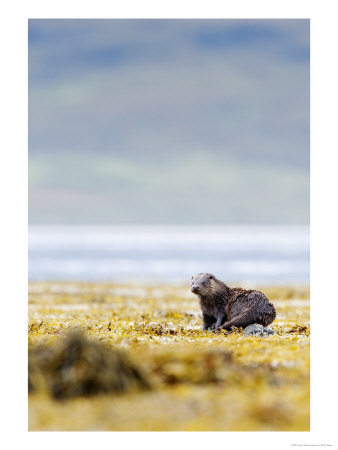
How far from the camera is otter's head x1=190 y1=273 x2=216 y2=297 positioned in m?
11.5

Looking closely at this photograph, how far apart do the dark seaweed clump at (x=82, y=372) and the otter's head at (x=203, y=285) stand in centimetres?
477

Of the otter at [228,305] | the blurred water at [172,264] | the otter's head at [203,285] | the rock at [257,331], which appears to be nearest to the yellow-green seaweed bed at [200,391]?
the rock at [257,331]

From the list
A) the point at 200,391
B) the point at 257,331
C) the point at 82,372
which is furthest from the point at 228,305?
the point at 82,372

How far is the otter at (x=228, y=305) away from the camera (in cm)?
1102

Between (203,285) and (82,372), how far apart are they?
5.31 metres

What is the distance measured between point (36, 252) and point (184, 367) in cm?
5835

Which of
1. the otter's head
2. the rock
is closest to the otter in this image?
the otter's head

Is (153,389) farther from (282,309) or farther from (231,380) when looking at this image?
(282,309)

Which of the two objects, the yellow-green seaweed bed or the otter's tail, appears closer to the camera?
the yellow-green seaweed bed

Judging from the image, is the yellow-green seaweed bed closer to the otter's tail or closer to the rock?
the rock

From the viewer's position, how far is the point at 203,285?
11.6m

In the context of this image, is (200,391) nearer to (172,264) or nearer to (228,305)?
(228,305)
